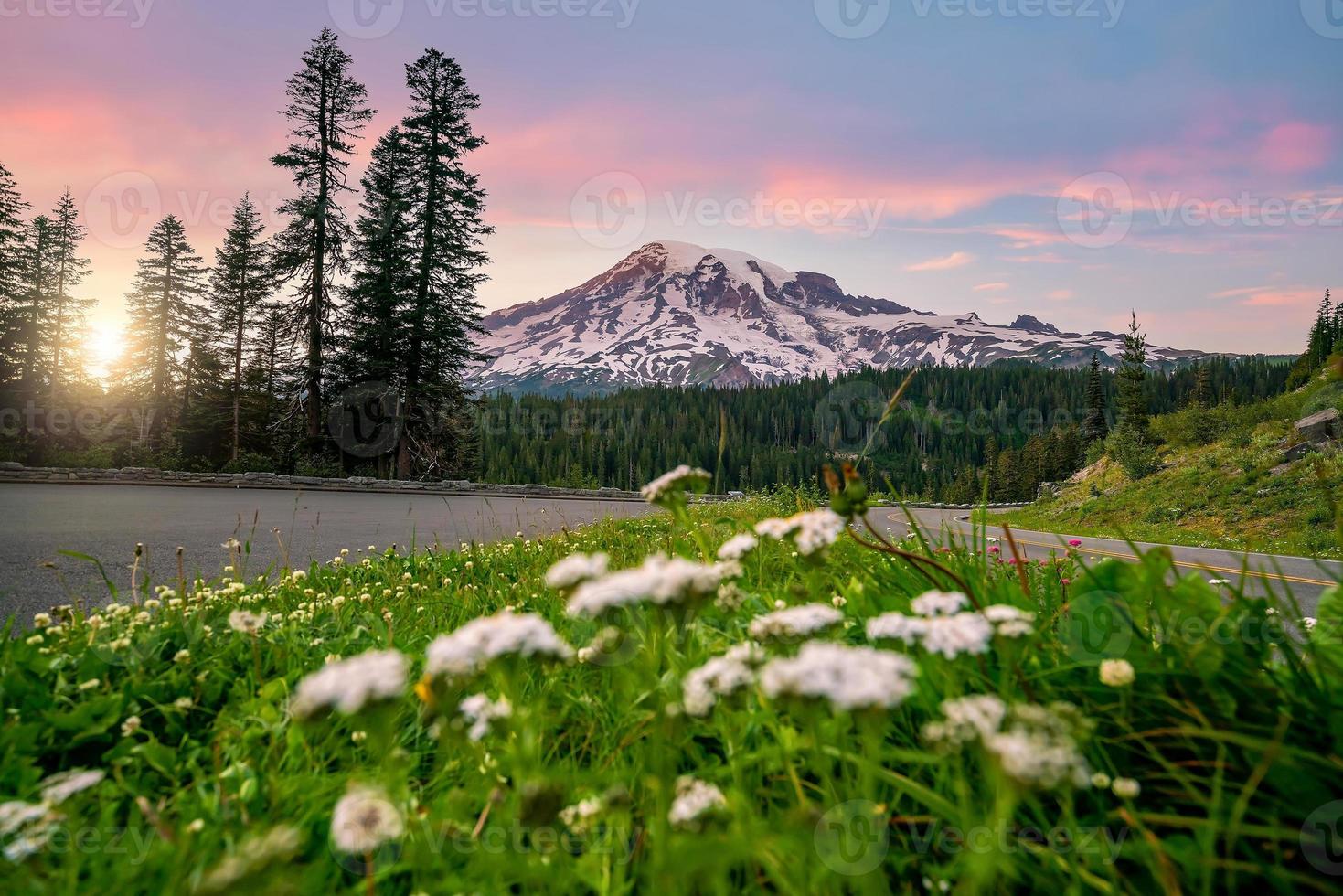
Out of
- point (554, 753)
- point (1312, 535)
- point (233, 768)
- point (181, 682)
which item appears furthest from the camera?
point (1312, 535)

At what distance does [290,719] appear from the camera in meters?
2.03

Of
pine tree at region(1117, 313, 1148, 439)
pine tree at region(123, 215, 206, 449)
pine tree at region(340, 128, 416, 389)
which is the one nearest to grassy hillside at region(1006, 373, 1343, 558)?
pine tree at region(1117, 313, 1148, 439)

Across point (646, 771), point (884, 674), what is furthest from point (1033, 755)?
point (646, 771)

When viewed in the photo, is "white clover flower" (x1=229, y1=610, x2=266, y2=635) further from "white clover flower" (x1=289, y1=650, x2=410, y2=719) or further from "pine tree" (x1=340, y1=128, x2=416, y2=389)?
"pine tree" (x1=340, y1=128, x2=416, y2=389)

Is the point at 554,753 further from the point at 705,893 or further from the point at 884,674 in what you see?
the point at 884,674

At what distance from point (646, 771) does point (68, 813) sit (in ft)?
4.42

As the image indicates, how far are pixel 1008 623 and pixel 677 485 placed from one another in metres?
1.06

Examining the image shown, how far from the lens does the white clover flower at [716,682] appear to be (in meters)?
1.21

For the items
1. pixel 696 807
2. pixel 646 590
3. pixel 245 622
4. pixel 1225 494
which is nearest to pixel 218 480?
pixel 245 622

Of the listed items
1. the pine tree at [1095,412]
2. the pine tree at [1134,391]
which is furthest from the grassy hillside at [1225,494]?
the pine tree at [1095,412]

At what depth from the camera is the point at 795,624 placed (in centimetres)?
139

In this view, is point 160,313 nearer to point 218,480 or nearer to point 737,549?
point 218,480

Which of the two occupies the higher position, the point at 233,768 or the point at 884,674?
the point at 884,674

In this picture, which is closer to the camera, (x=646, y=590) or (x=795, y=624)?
(x=646, y=590)
